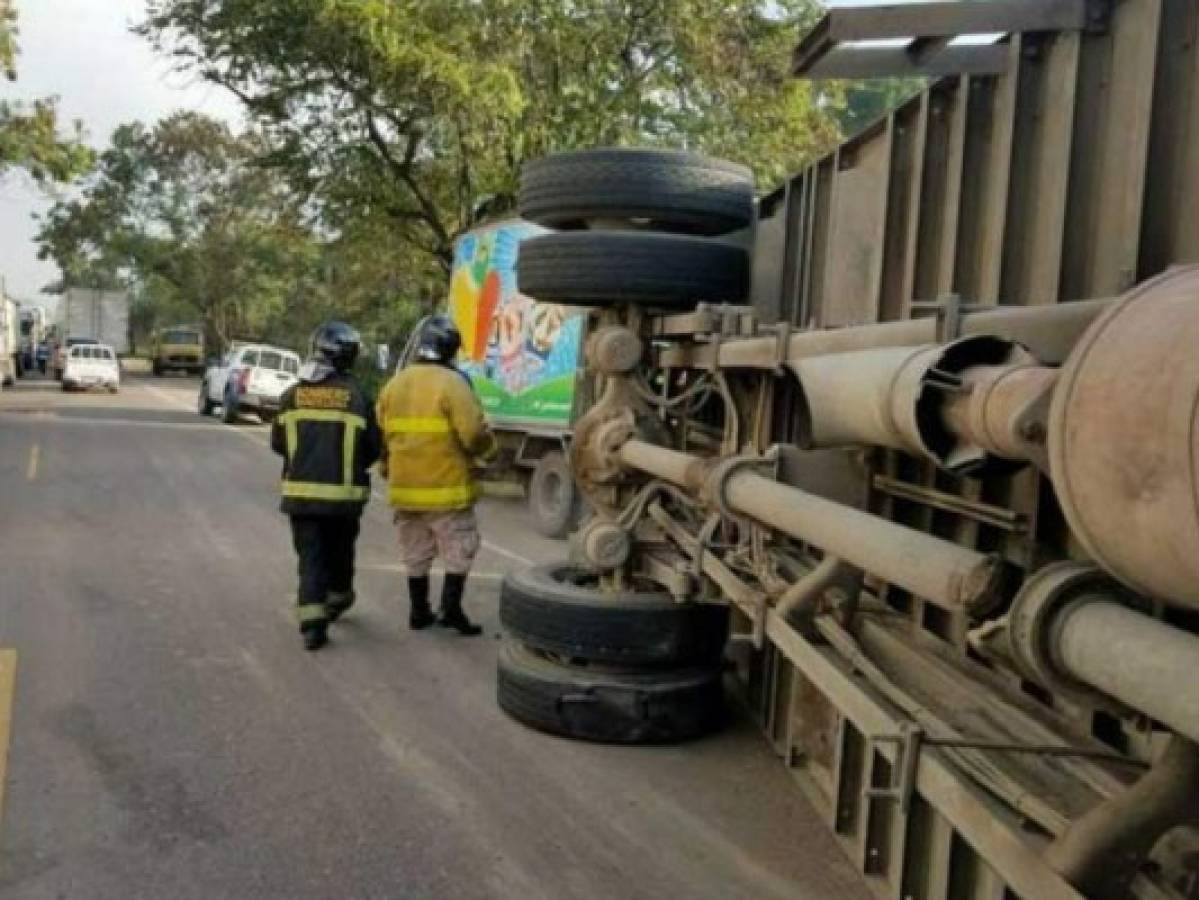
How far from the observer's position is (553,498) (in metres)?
12.3

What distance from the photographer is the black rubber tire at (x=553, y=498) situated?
1186cm

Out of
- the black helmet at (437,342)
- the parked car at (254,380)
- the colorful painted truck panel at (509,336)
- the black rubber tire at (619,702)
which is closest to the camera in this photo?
the black rubber tire at (619,702)

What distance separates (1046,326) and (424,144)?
1991 centimetres

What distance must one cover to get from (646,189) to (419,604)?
2969 mm

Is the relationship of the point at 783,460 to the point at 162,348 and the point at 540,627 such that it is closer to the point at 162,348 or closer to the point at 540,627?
the point at 540,627

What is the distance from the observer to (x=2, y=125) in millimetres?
28031

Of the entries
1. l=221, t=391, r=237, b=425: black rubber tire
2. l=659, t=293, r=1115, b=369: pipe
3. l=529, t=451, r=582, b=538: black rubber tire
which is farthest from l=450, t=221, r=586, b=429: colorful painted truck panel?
l=221, t=391, r=237, b=425: black rubber tire

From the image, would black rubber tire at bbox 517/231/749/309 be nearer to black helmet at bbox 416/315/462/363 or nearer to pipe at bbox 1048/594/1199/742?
black helmet at bbox 416/315/462/363

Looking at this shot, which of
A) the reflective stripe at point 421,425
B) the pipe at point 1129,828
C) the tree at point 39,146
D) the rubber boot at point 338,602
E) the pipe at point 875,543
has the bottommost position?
the rubber boot at point 338,602

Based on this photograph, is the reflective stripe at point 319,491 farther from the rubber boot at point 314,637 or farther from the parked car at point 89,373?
the parked car at point 89,373

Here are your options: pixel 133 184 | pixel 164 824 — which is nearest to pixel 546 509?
pixel 164 824

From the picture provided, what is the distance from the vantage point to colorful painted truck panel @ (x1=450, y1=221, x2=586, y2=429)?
1267 cm

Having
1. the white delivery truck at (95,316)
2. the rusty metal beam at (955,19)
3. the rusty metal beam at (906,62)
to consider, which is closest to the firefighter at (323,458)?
the rusty metal beam at (906,62)

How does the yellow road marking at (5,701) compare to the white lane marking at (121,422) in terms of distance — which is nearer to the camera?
the yellow road marking at (5,701)
